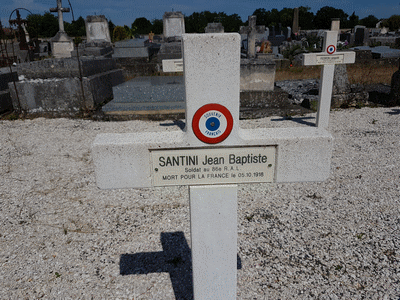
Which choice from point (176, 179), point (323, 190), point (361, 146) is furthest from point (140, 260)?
point (361, 146)

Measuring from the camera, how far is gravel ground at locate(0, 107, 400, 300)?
2535 mm

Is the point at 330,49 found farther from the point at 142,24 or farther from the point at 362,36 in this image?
the point at 142,24

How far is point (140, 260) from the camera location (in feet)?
9.41

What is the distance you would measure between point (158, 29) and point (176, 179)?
53.6m

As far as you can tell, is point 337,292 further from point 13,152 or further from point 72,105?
point 72,105

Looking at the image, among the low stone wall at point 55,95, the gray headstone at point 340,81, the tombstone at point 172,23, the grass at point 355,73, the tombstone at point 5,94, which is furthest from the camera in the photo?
the tombstone at point 172,23

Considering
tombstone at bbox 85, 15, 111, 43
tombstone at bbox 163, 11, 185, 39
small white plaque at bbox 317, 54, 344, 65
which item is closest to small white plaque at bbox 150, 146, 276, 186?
small white plaque at bbox 317, 54, 344, 65

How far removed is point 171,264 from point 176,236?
15.7 inches

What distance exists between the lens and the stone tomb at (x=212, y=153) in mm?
1556

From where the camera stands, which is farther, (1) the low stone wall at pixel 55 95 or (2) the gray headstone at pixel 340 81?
(2) the gray headstone at pixel 340 81

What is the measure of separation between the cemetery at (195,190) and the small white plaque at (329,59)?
3 cm

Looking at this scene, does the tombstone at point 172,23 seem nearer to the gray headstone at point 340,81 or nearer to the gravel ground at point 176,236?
the gray headstone at point 340,81

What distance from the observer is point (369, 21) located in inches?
2398

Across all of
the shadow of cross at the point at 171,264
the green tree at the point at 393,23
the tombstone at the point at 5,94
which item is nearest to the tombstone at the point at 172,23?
the tombstone at the point at 5,94
